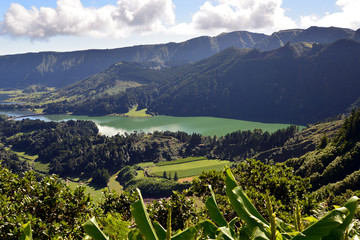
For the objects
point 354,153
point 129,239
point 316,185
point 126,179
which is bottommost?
point 126,179

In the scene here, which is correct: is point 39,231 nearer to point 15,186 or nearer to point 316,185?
point 15,186

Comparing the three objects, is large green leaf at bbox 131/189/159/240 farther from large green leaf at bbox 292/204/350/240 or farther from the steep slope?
the steep slope

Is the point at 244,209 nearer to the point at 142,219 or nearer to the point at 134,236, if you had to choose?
the point at 142,219

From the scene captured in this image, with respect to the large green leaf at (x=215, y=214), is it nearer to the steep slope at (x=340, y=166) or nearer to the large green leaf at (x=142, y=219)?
the large green leaf at (x=142, y=219)

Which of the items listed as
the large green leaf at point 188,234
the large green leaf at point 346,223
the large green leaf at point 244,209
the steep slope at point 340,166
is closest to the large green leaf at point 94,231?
the large green leaf at point 188,234

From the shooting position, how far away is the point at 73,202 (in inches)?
715

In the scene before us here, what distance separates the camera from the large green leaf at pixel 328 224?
10.2ft

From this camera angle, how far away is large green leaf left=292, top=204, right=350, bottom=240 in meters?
3.12

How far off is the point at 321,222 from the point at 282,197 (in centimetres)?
2047

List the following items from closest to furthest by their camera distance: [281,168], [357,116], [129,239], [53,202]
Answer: [129,239] < [53,202] < [281,168] < [357,116]

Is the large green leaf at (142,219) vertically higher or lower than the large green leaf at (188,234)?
higher

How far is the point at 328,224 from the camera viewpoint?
3143 mm

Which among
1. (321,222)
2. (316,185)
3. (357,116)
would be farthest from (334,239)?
(357,116)

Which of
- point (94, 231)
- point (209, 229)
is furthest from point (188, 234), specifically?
point (94, 231)
